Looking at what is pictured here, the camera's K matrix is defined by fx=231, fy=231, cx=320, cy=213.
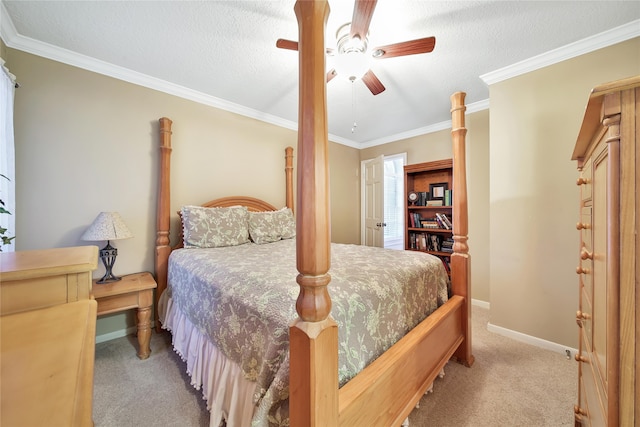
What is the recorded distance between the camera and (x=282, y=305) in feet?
3.10

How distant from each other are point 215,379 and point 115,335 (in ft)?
5.19

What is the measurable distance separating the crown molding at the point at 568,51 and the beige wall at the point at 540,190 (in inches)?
1.6

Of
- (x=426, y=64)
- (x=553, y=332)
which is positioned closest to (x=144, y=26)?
(x=426, y=64)

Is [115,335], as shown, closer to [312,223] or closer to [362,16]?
[312,223]

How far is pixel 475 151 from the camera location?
2.88 meters

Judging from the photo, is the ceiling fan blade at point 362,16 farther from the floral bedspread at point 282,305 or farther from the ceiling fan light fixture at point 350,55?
the floral bedspread at point 282,305

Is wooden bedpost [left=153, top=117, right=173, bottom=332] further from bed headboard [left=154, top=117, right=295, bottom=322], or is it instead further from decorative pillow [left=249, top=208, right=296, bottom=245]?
decorative pillow [left=249, top=208, right=296, bottom=245]

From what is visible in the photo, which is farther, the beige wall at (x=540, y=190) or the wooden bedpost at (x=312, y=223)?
the beige wall at (x=540, y=190)

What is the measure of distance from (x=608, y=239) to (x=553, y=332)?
209 centimetres

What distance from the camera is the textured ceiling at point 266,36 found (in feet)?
4.95

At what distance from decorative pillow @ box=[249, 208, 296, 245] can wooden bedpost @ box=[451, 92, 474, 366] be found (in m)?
1.75

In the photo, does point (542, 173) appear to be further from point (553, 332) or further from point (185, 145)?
point (185, 145)

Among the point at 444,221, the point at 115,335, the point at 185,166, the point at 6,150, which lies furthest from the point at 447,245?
the point at 6,150

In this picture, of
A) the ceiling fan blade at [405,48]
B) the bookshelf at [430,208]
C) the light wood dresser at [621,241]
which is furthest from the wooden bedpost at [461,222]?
the bookshelf at [430,208]
